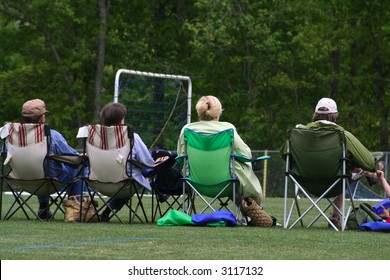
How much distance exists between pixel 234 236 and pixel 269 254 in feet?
5.44

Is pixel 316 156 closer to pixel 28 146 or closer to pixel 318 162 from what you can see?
pixel 318 162

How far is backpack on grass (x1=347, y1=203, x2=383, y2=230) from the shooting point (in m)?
10.5

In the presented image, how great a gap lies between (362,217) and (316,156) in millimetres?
725

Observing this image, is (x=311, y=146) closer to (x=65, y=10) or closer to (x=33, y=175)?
(x=33, y=175)

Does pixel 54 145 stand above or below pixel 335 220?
above

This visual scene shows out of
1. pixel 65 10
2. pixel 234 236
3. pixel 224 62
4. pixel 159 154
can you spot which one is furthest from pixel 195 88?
pixel 234 236

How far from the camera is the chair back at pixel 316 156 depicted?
10.5 m

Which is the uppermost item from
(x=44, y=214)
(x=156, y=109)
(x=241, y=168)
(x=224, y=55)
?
(x=241, y=168)

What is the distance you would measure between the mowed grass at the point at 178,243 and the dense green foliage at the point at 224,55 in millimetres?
22985

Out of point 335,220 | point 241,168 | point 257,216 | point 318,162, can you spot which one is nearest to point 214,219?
point 257,216

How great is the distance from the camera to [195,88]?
38375 mm

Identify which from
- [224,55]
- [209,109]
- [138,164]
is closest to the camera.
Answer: [138,164]

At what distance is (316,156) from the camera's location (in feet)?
34.6

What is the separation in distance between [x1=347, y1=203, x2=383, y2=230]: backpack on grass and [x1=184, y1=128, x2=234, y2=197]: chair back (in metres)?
1.23
